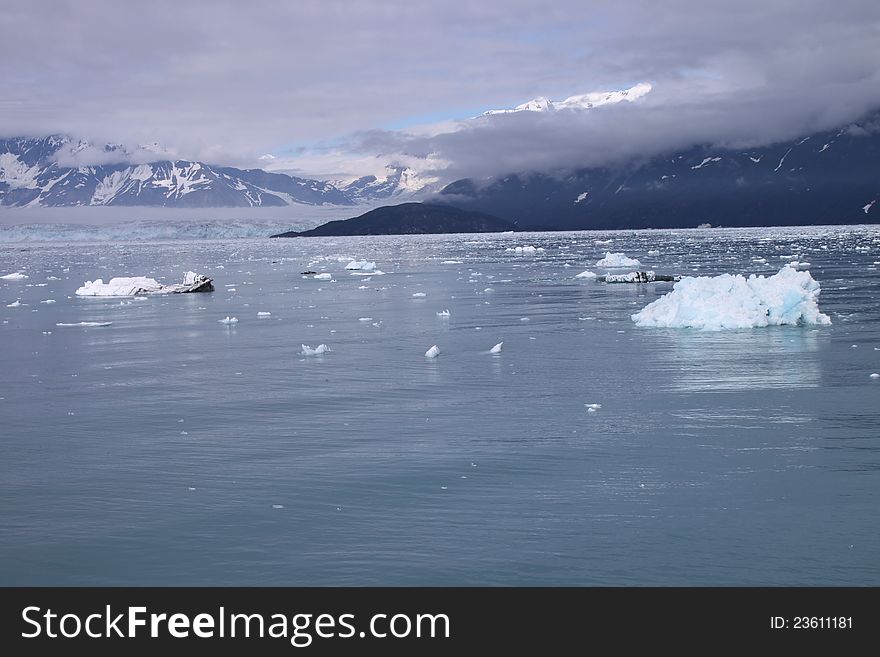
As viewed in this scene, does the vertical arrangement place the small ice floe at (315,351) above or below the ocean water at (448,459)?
above

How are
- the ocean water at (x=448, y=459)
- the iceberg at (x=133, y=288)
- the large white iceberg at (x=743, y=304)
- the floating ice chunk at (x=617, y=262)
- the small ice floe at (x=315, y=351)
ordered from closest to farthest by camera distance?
the ocean water at (x=448, y=459), the small ice floe at (x=315, y=351), the large white iceberg at (x=743, y=304), the iceberg at (x=133, y=288), the floating ice chunk at (x=617, y=262)

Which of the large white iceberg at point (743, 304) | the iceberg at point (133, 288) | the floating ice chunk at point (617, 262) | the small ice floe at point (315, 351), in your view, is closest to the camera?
the small ice floe at point (315, 351)

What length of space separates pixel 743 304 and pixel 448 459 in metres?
15.5

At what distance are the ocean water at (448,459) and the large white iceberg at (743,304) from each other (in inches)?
33.8

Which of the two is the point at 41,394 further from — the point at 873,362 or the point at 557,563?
the point at 873,362

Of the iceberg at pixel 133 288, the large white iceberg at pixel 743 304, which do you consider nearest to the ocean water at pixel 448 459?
the large white iceberg at pixel 743 304

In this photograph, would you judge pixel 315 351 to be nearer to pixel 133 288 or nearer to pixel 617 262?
pixel 133 288

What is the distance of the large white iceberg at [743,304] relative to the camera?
24.9 meters

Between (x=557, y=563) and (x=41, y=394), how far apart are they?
1282cm

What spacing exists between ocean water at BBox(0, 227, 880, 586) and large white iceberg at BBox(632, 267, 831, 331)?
0.86m

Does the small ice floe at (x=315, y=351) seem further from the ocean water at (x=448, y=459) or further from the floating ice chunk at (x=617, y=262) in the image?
the floating ice chunk at (x=617, y=262)

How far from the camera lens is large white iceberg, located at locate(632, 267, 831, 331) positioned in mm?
24891

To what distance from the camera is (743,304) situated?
25.2 meters

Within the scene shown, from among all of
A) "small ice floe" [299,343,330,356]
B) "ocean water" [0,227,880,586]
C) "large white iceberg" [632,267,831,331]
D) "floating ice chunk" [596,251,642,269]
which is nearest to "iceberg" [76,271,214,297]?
"ocean water" [0,227,880,586]
